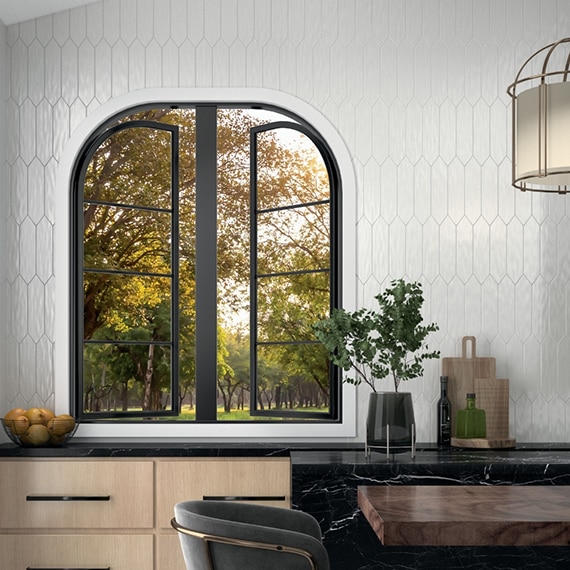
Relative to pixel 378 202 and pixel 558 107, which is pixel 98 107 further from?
pixel 558 107

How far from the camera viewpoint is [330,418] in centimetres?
384

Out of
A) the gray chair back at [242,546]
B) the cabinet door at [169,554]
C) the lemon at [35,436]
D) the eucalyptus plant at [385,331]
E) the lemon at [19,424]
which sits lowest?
the cabinet door at [169,554]

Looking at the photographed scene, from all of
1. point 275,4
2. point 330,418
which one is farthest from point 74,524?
point 275,4

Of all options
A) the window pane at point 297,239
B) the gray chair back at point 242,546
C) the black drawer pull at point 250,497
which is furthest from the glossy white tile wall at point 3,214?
the window pane at point 297,239

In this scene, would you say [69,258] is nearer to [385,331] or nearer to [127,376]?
[385,331]

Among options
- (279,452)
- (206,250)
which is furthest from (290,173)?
(279,452)

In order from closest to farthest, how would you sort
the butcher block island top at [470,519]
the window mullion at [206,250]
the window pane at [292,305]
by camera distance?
the butcher block island top at [470,519] → the window mullion at [206,250] → the window pane at [292,305]

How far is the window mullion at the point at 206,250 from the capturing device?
3.92m

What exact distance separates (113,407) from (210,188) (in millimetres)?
3270

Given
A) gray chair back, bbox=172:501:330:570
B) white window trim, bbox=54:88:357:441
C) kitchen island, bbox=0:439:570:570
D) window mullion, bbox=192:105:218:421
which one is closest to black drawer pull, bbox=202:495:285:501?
kitchen island, bbox=0:439:570:570

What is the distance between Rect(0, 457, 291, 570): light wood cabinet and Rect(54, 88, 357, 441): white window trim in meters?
0.33

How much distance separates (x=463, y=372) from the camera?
12.1 feet

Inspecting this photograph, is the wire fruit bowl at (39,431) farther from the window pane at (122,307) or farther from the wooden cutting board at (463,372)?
the window pane at (122,307)

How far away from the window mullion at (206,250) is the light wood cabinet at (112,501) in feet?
1.76
